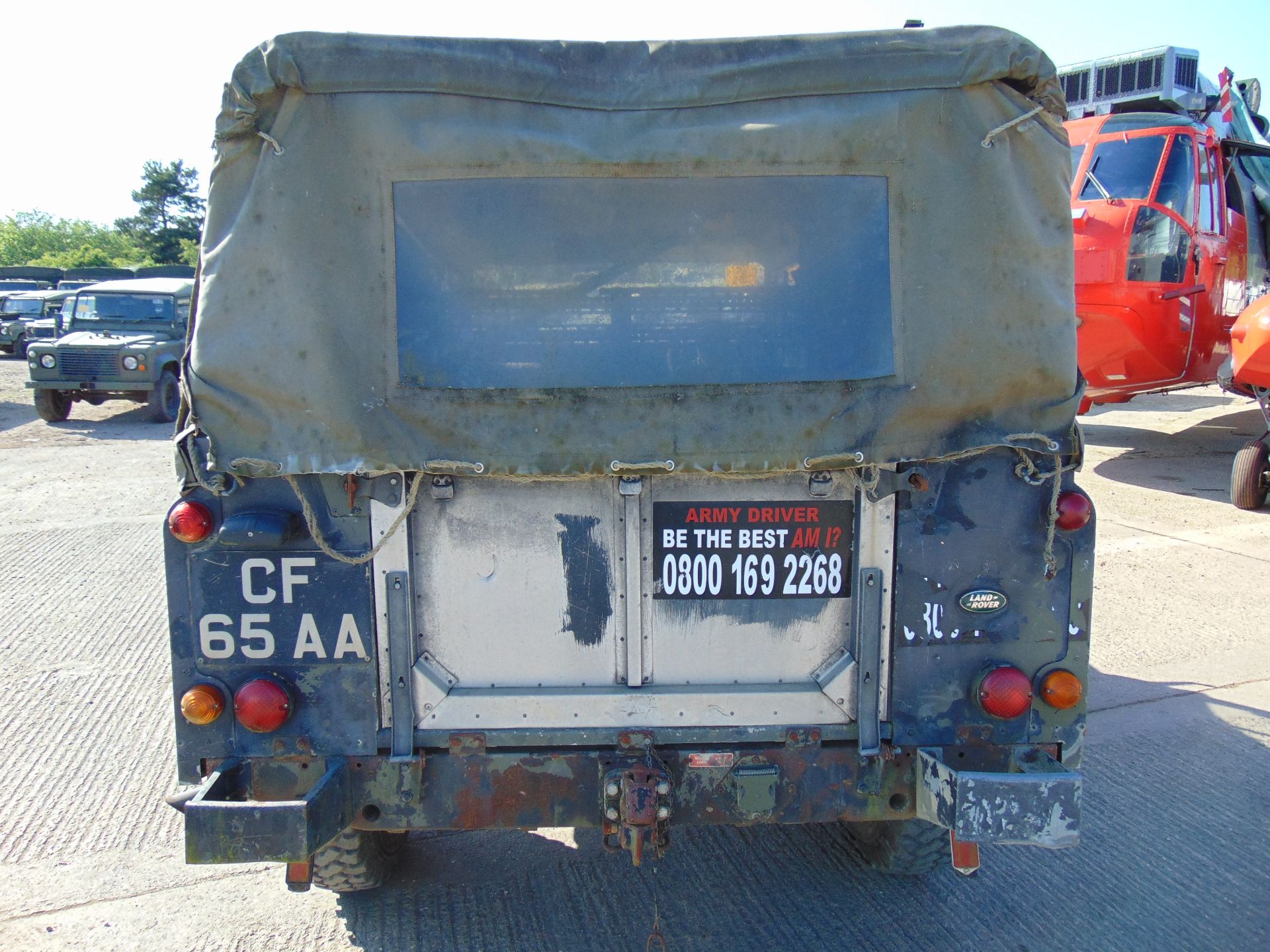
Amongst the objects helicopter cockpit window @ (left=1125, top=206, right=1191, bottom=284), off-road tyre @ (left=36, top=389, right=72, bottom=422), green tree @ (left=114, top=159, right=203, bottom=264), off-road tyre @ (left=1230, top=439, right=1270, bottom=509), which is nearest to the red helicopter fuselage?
helicopter cockpit window @ (left=1125, top=206, right=1191, bottom=284)

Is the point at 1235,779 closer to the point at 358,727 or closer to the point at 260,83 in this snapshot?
the point at 358,727

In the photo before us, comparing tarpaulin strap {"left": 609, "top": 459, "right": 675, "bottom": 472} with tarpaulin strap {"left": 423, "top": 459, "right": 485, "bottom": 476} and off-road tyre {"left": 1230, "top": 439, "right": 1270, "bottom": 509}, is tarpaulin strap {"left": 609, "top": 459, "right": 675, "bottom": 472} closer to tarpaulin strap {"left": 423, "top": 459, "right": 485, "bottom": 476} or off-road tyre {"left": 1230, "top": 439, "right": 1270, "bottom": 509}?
tarpaulin strap {"left": 423, "top": 459, "right": 485, "bottom": 476}

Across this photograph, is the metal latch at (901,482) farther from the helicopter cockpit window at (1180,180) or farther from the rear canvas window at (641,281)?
the helicopter cockpit window at (1180,180)

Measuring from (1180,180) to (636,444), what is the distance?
9.38 metres

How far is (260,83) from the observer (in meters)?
2.66

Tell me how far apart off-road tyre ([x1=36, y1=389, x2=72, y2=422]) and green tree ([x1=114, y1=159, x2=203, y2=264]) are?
4407cm

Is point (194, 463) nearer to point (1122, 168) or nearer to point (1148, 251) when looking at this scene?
point (1148, 251)

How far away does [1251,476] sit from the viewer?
8953mm

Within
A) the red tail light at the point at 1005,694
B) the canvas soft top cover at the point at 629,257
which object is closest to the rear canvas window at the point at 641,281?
the canvas soft top cover at the point at 629,257

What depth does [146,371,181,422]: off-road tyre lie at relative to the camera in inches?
601

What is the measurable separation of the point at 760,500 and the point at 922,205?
990 millimetres

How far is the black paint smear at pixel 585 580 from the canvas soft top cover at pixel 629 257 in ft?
0.78

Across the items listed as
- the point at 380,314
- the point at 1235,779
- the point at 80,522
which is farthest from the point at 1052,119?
the point at 80,522

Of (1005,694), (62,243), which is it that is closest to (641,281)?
(1005,694)
